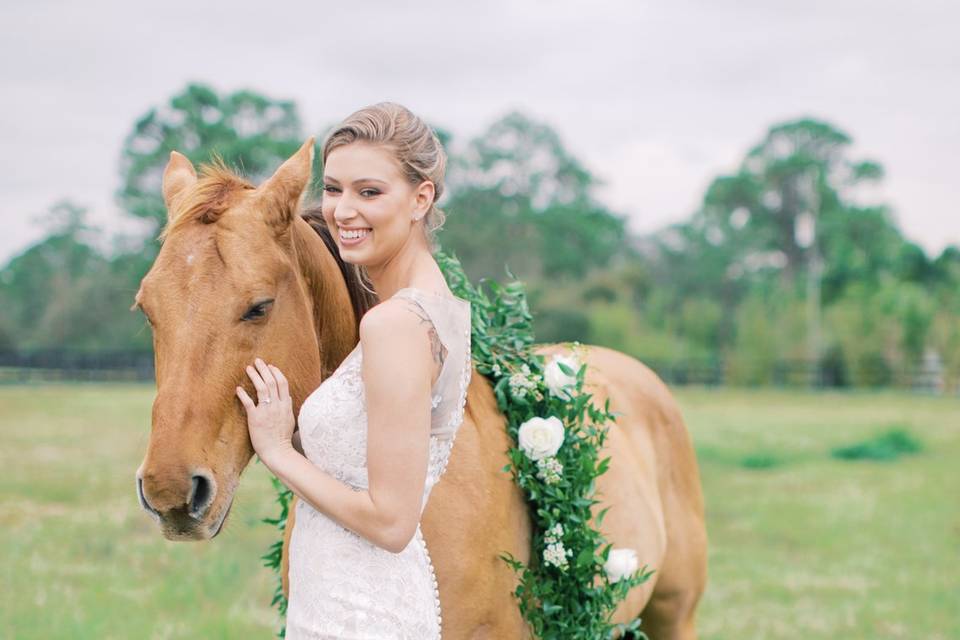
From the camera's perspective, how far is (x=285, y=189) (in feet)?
8.09

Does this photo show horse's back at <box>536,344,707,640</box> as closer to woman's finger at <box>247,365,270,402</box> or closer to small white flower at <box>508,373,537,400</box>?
small white flower at <box>508,373,537,400</box>

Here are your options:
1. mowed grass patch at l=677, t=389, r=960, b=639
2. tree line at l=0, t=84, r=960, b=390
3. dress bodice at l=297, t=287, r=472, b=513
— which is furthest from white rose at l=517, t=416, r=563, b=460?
tree line at l=0, t=84, r=960, b=390

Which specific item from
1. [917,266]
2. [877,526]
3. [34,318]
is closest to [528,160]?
[917,266]

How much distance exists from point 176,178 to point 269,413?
95cm

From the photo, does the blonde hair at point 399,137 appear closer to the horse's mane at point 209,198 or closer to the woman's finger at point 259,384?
the horse's mane at point 209,198

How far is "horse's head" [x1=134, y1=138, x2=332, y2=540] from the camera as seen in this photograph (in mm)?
2166

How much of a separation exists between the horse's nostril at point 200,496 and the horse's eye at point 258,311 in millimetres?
422

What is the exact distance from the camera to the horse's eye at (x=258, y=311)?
7.66 ft

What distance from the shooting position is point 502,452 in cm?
318

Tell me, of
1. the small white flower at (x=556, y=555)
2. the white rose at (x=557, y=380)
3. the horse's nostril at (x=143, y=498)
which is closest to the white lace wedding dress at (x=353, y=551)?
the horse's nostril at (x=143, y=498)

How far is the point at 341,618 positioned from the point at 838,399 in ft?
110

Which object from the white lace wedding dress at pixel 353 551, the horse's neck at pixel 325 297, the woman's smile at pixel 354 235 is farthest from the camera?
the horse's neck at pixel 325 297

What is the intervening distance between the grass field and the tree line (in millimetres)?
17755

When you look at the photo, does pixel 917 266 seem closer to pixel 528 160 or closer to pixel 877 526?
pixel 528 160
